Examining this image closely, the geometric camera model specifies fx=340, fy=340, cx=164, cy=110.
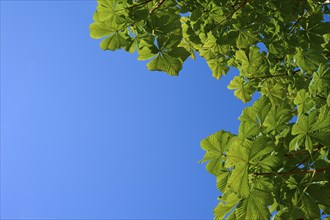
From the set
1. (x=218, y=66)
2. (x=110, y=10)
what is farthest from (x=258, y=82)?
(x=110, y=10)

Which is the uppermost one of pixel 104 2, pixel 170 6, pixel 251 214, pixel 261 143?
pixel 170 6

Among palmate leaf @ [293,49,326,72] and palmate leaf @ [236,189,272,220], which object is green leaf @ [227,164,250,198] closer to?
palmate leaf @ [236,189,272,220]

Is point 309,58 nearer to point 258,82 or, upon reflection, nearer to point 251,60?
point 251,60

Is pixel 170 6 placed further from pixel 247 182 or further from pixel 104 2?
pixel 247 182

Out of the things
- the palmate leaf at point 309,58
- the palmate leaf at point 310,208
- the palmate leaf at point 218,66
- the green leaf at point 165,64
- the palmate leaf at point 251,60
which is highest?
the palmate leaf at point 218,66

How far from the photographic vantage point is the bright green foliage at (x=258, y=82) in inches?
62.4

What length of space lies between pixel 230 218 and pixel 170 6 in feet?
5.45

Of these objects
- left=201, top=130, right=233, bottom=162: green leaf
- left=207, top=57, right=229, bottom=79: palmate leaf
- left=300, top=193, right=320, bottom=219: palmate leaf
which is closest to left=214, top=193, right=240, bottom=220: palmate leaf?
left=201, top=130, right=233, bottom=162: green leaf

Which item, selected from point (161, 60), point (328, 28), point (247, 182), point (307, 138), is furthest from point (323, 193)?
point (328, 28)

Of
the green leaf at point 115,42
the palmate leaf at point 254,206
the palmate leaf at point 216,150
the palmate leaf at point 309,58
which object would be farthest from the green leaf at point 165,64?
the palmate leaf at point 309,58

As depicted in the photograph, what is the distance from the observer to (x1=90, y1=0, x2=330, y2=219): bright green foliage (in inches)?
62.4

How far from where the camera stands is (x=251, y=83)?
3.96 metres

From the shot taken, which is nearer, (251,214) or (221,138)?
(251,214)

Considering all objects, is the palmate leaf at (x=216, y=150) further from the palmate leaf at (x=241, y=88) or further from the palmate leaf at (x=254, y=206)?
the palmate leaf at (x=241, y=88)
